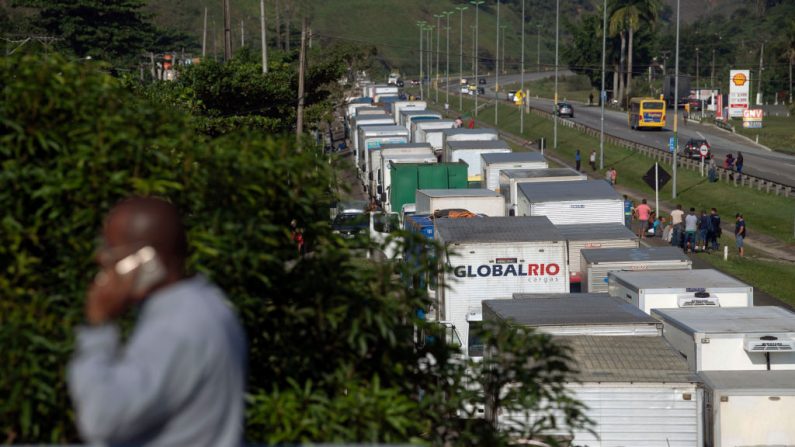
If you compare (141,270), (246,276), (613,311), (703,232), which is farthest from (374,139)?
(141,270)

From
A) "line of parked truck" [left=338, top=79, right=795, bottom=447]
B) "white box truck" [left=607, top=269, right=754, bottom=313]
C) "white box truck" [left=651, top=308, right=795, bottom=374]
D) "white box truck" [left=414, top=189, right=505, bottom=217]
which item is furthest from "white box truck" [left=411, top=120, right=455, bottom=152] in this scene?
"white box truck" [left=651, top=308, right=795, bottom=374]

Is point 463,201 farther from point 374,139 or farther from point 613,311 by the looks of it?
point 374,139

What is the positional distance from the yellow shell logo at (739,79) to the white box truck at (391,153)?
32.4m

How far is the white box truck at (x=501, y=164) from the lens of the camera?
4469 cm

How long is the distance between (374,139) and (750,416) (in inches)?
1726

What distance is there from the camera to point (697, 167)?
66.1 m

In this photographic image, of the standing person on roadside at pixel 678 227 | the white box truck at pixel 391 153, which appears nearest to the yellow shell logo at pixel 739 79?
the white box truck at pixel 391 153

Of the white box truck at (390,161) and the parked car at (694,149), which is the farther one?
the parked car at (694,149)

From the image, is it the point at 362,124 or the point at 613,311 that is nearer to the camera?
the point at 613,311

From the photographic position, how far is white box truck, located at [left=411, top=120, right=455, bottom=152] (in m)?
61.5

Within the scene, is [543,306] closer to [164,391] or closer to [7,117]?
[7,117]

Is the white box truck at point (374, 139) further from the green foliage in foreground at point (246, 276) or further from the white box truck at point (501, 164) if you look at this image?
the green foliage in foreground at point (246, 276)

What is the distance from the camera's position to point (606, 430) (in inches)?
601

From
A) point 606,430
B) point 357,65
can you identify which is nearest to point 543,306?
point 606,430
